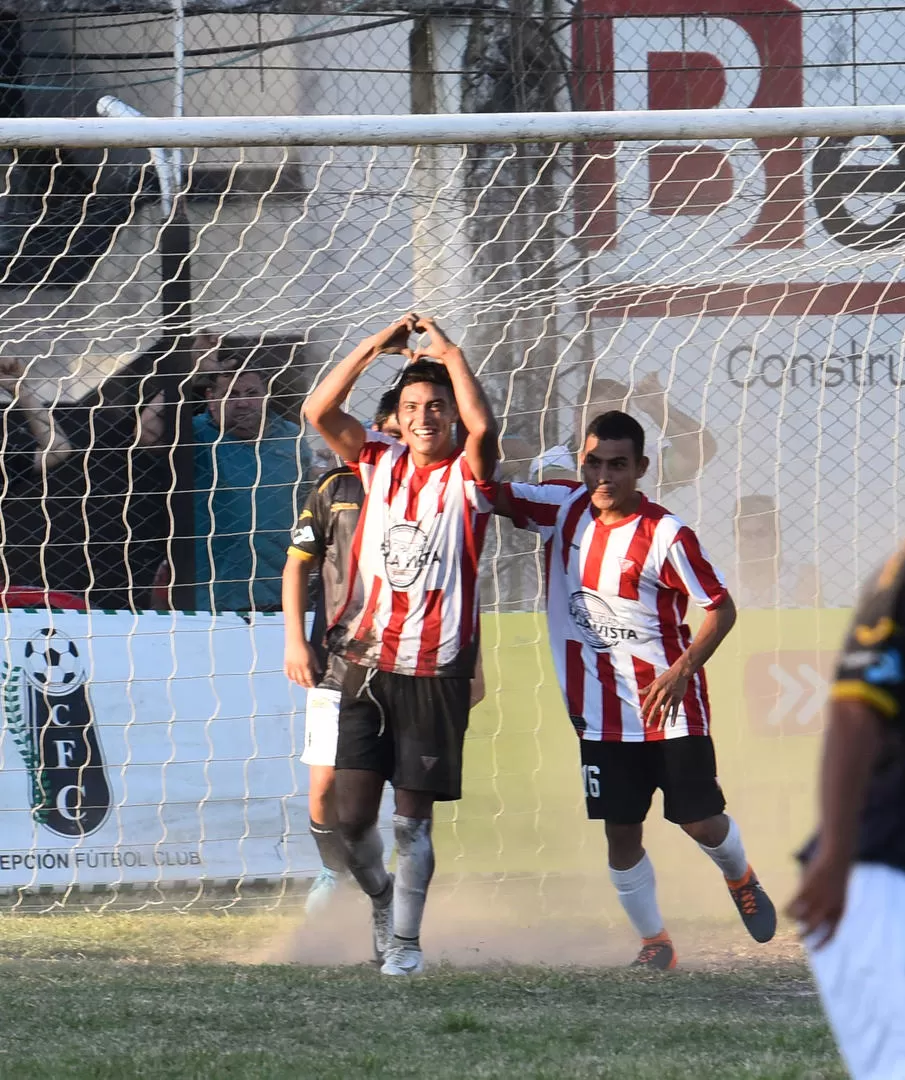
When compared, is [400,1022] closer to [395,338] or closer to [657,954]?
[657,954]

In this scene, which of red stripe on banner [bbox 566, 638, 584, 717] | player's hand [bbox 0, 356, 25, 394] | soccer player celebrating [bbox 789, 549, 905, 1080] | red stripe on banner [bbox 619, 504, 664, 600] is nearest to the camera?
soccer player celebrating [bbox 789, 549, 905, 1080]

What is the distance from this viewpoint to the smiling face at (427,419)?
5016 millimetres

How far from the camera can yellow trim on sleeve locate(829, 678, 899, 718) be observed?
197 centimetres

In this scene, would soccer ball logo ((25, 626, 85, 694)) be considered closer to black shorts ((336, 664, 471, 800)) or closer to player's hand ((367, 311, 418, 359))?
black shorts ((336, 664, 471, 800))

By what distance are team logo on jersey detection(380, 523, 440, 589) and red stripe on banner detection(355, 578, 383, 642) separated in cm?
5

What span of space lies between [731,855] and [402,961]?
1247mm

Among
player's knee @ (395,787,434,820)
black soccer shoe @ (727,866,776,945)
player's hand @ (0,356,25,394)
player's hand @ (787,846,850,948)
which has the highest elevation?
player's hand @ (0,356,25,394)

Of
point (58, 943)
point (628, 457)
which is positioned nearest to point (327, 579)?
point (628, 457)

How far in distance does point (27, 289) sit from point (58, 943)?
4.14 metres

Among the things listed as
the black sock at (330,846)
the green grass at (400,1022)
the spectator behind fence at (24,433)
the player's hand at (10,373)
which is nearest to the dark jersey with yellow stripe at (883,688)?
the green grass at (400,1022)

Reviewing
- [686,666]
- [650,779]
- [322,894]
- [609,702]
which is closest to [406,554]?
[609,702]

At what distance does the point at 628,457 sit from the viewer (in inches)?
206

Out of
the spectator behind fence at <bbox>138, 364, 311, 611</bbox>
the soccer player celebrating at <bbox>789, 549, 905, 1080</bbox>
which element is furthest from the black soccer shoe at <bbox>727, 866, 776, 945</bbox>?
the soccer player celebrating at <bbox>789, 549, 905, 1080</bbox>

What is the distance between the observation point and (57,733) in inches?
275
